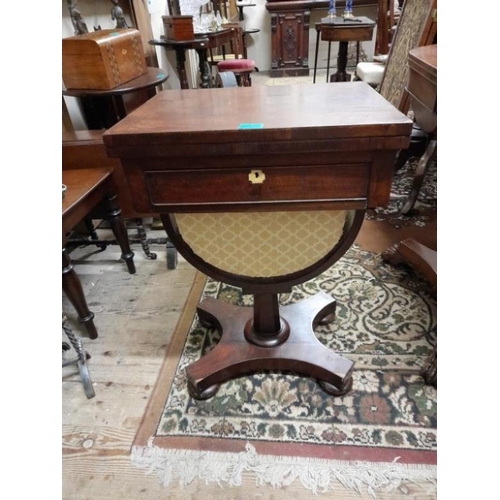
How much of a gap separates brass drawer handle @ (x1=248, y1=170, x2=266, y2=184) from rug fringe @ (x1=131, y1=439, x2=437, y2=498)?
0.77 m

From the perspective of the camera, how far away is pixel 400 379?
46.8 inches

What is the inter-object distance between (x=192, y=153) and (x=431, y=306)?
1.22 meters

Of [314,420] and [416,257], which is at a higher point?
[416,257]

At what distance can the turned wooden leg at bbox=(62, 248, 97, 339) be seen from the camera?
1.23m

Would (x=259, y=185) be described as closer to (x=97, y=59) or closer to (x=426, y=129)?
(x=97, y=59)

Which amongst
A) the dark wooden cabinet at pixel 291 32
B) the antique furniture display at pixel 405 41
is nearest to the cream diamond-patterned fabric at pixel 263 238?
the antique furniture display at pixel 405 41

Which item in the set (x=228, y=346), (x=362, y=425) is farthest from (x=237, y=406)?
(x=362, y=425)

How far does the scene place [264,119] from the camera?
741mm

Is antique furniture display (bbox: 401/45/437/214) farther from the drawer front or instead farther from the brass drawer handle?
the brass drawer handle

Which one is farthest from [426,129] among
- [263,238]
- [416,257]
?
[263,238]

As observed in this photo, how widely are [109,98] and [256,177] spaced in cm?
125

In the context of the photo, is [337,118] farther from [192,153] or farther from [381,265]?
[381,265]

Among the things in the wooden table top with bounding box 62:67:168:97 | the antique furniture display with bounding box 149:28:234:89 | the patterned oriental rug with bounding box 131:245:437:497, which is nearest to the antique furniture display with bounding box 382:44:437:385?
the patterned oriental rug with bounding box 131:245:437:497

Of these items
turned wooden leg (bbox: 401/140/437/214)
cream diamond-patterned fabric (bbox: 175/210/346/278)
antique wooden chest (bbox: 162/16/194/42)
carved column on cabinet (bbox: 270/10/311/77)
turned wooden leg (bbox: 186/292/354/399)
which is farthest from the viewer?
carved column on cabinet (bbox: 270/10/311/77)
